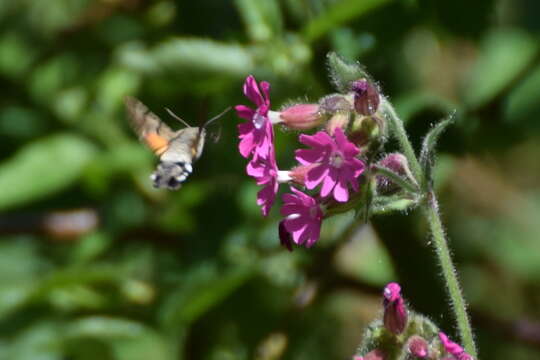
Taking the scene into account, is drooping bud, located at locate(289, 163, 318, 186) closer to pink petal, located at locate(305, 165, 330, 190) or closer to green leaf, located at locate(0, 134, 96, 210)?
pink petal, located at locate(305, 165, 330, 190)

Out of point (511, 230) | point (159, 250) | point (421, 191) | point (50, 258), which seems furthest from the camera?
point (511, 230)

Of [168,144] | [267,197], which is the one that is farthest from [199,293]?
[267,197]

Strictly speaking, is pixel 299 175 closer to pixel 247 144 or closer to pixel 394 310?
pixel 247 144

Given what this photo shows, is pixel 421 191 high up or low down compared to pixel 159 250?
up

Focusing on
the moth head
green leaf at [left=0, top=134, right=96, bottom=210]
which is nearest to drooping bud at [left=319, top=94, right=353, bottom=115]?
the moth head

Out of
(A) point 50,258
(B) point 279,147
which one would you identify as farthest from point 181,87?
(A) point 50,258

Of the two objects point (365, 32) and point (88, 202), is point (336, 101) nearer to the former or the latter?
point (365, 32)

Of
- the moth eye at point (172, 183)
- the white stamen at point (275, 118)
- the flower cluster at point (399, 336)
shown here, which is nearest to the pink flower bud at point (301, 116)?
the white stamen at point (275, 118)
